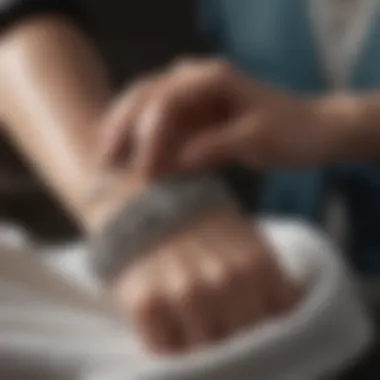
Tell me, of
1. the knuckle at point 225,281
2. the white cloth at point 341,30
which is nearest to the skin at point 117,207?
the knuckle at point 225,281

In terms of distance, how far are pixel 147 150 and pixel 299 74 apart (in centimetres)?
19

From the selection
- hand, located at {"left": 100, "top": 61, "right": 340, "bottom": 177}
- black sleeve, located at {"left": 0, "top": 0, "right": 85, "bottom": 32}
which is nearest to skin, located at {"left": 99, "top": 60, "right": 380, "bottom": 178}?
hand, located at {"left": 100, "top": 61, "right": 340, "bottom": 177}

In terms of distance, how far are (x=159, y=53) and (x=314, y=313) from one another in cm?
31

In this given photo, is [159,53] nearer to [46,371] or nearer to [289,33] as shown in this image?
[289,33]

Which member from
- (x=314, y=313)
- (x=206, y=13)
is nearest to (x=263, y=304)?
(x=314, y=313)

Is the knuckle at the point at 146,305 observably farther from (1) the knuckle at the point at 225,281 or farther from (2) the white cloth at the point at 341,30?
(2) the white cloth at the point at 341,30

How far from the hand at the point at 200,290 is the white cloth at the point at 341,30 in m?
0.19

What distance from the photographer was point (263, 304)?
0.29m

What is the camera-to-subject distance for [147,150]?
320mm

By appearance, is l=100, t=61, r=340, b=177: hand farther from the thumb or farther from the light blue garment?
the light blue garment

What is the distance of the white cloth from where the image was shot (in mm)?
464

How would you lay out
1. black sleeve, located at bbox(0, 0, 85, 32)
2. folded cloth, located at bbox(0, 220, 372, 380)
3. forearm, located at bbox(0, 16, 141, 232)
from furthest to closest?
1. black sleeve, located at bbox(0, 0, 85, 32)
2. forearm, located at bbox(0, 16, 141, 232)
3. folded cloth, located at bbox(0, 220, 372, 380)

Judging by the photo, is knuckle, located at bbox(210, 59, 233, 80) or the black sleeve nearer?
knuckle, located at bbox(210, 59, 233, 80)

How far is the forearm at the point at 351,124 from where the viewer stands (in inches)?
15.0
